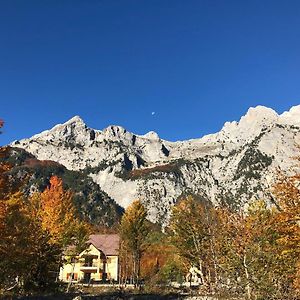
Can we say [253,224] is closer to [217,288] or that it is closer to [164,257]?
[217,288]

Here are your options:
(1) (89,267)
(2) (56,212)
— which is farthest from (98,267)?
(2) (56,212)

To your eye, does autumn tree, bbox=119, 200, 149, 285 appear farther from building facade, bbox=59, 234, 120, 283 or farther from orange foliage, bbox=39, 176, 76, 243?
building facade, bbox=59, 234, 120, 283

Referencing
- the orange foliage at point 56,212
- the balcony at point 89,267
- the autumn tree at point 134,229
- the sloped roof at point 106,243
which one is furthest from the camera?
the sloped roof at point 106,243

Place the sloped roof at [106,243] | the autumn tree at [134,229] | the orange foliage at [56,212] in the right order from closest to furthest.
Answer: the orange foliage at [56,212]
the autumn tree at [134,229]
the sloped roof at [106,243]

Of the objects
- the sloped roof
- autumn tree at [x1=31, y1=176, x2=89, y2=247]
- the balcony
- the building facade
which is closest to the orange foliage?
autumn tree at [x1=31, y1=176, x2=89, y2=247]

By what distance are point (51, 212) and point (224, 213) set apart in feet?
57.0

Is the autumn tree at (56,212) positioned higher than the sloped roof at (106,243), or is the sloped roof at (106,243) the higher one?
the sloped roof at (106,243)

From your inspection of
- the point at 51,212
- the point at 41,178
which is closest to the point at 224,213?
the point at 51,212

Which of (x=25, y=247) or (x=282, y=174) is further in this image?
(x=25, y=247)

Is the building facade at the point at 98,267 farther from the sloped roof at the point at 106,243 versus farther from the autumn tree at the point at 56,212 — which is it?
the autumn tree at the point at 56,212

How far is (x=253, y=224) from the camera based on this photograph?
12.9 metres

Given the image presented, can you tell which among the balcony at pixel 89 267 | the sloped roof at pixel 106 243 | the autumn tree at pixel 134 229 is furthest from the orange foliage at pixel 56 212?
the sloped roof at pixel 106 243

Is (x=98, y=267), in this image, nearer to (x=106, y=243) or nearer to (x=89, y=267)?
(x=89, y=267)

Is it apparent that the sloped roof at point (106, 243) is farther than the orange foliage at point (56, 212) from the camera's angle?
Yes
